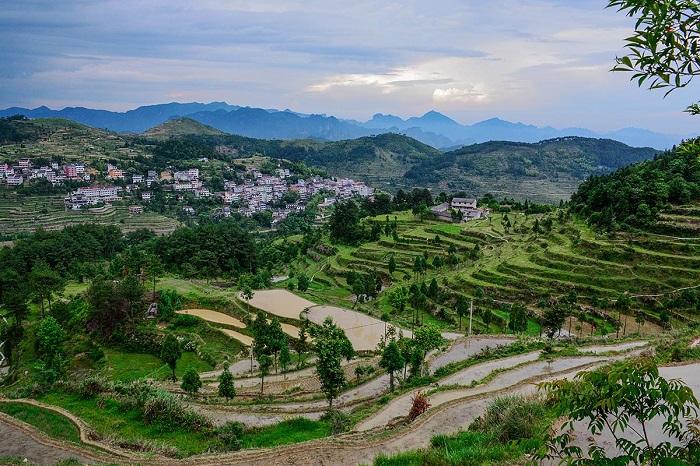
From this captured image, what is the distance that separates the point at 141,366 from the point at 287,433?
1285 cm

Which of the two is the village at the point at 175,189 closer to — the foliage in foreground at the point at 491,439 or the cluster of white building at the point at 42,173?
the cluster of white building at the point at 42,173

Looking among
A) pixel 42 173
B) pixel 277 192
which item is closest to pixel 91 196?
pixel 42 173

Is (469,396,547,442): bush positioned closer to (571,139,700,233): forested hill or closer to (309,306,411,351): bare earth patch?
(309,306,411,351): bare earth patch

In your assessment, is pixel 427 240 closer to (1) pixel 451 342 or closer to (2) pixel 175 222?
(1) pixel 451 342

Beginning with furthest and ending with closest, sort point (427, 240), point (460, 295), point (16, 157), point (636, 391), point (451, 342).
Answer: point (16, 157)
point (427, 240)
point (460, 295)
point (451, 342)
point (636, 391)

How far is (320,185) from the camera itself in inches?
4365

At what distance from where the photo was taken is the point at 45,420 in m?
12.0

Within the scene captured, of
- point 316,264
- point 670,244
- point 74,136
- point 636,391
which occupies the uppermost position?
point 74,136

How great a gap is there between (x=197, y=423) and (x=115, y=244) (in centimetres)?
4477

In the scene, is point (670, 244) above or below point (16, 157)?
below

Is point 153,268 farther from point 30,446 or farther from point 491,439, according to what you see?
point 491,439

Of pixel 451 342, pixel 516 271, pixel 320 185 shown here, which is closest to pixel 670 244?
pixel 516 271

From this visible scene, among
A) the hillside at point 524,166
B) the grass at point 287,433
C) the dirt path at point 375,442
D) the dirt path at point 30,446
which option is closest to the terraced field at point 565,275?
the dirt path at point 375,442

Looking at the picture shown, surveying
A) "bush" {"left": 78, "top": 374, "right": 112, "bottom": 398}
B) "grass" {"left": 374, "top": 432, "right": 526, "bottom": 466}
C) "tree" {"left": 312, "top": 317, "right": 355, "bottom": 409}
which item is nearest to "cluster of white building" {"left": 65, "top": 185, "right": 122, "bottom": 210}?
"bush" {"left": 78, "top": 374, "right": 112, "bottom": 398}
